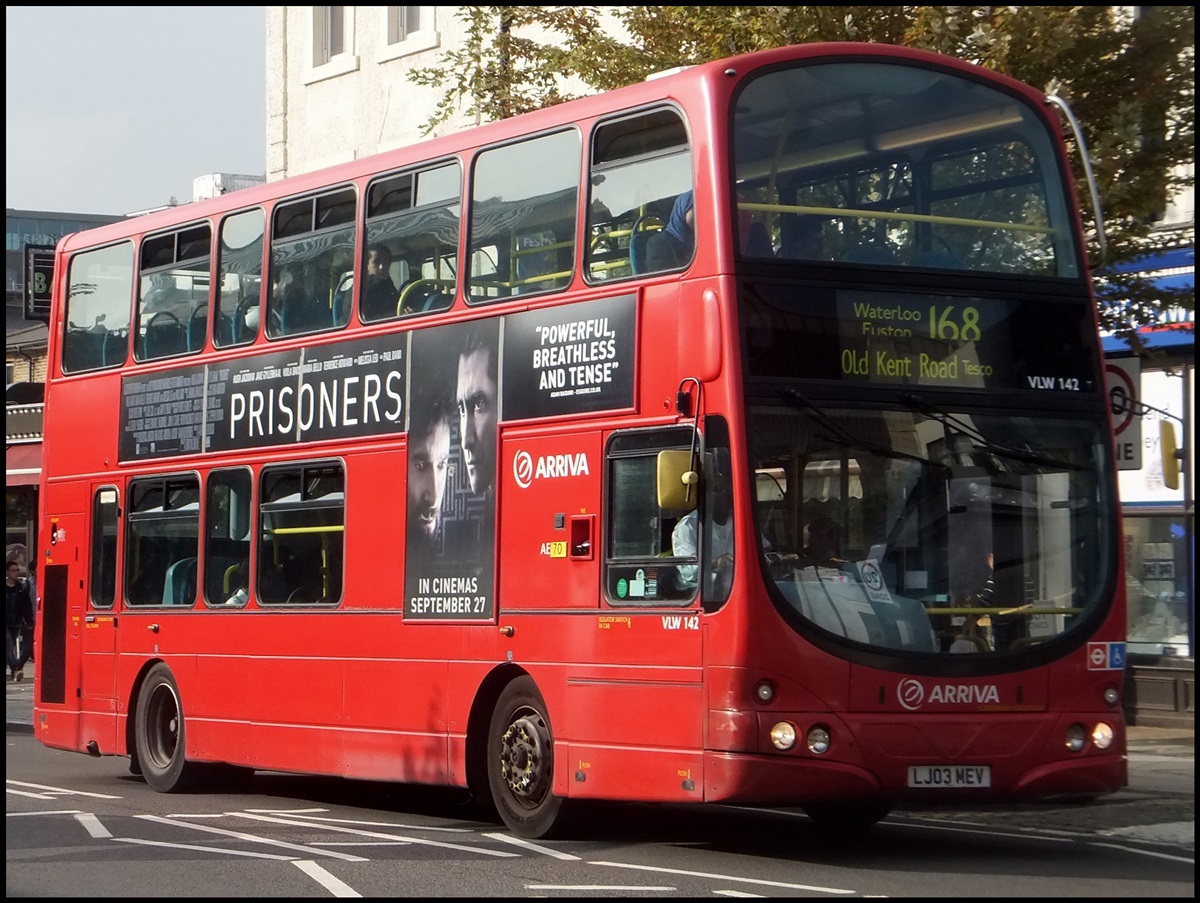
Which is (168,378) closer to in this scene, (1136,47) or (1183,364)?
(1136,47)

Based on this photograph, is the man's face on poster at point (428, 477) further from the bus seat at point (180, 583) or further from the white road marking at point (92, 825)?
the bus seat at point (180, 583)

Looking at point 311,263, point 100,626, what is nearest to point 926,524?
point 311,263

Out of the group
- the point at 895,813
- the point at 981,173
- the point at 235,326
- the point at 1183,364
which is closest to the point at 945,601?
the point at 981,173

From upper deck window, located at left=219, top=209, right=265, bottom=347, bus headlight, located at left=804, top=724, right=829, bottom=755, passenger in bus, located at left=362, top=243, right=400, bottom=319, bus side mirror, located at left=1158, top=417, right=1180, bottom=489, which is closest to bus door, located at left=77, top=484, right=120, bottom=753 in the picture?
upper deck window, located at left=219, top=209, right=265, bottom=347

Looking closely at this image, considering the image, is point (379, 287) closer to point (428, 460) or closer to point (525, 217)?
point (428, 460)

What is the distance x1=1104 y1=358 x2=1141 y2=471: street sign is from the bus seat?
7.16 m

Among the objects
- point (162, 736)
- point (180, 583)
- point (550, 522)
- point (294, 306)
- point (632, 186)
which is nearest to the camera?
point (632, 186)

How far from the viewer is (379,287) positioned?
555 inches

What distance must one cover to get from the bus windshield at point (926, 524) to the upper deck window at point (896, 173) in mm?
931

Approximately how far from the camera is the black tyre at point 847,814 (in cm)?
1299

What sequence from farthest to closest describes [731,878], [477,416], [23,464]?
[23,464]
[477,416]
[731,878]

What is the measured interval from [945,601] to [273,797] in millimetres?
6988

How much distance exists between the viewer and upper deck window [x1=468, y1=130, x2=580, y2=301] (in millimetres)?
12367

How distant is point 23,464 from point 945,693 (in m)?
31.8
